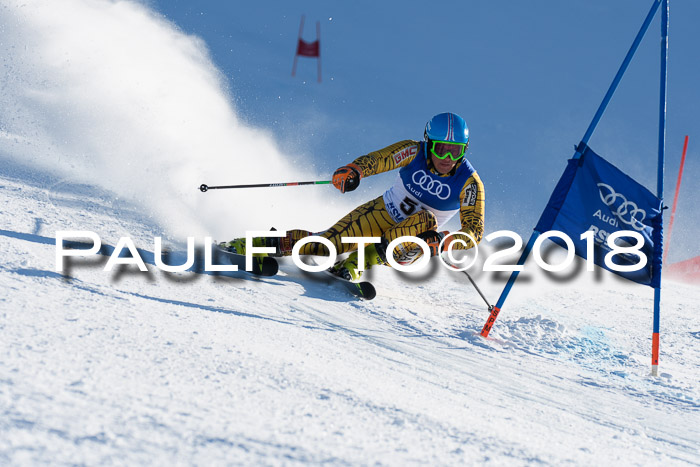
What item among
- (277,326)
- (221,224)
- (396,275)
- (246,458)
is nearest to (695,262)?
(396,275)

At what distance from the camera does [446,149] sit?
4.57 m

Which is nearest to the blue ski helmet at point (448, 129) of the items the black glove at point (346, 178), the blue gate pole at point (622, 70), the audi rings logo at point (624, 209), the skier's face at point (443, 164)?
the skier's face at point (443, 164)

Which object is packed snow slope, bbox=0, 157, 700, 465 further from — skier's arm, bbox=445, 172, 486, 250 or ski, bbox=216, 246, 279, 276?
skier's arm, bbox=445, 172, 486, 250

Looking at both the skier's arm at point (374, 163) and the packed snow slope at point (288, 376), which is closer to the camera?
the packed snow slope at point (288, 376)

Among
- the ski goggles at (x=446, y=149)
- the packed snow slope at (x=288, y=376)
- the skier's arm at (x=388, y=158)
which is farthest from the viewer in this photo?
the skier's arm at (x=388, y=158)

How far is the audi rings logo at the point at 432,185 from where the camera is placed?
15.6ft

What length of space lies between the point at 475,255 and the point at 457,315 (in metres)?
0.57

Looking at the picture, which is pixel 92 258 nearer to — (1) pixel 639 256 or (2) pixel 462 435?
(2) pixel 462 435

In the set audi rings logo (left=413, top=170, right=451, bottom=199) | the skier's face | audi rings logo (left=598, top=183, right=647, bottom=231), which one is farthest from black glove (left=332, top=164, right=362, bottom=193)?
audi rings logo (left=598, top=183, right=647, bottom=231)

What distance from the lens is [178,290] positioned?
329 centimetres

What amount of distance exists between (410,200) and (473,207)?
0.56m

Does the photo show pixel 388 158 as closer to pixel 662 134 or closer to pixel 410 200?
pixel 410 200

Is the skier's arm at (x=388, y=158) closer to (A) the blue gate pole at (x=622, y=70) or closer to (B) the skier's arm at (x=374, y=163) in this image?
(B) the skier's arm at (x=374, y=163)

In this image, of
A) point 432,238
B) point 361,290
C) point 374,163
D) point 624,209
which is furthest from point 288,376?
point 374,163
